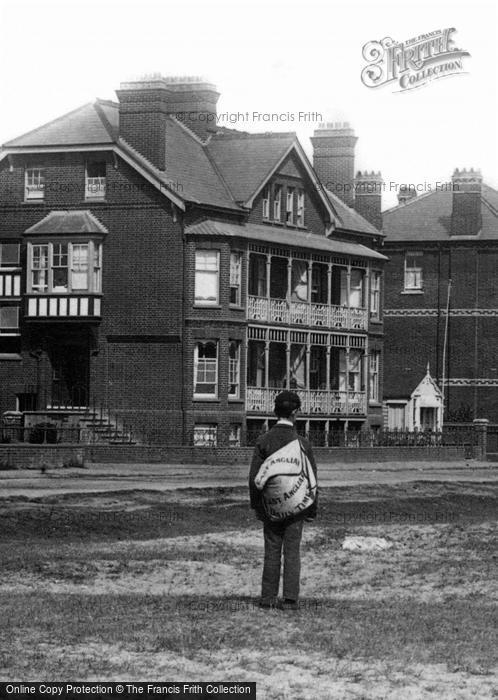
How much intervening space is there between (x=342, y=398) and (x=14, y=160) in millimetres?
14409

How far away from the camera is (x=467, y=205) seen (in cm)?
6341

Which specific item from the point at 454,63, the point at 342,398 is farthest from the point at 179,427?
the point at 454,63

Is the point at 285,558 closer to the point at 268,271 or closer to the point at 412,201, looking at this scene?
the point at 268,271

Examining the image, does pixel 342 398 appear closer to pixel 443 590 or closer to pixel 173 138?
pixel 173 138

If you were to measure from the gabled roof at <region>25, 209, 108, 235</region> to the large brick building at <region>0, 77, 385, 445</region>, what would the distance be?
6 cm

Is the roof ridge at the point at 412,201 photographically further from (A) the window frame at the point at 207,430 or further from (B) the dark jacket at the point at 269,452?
(B) the dark jacket at the point at 269,452

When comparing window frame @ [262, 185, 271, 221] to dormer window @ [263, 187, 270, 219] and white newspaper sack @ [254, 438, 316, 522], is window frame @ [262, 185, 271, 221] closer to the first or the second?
dormer window @ [263, 187, 270, 219]

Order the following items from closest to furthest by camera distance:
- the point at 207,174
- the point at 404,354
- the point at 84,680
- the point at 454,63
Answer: the point at 84,680 → the point at 454,63 → the point at 207,174 → the point at 404,354

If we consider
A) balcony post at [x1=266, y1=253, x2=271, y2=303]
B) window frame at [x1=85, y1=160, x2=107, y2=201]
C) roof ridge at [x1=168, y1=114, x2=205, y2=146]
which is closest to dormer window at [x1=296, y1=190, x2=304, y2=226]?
balcony post at [x1=266, y1=253, x2=271, y2=303]

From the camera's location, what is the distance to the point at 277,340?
51906 millimetres

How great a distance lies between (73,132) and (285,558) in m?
38.2

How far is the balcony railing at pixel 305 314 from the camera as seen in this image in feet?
168

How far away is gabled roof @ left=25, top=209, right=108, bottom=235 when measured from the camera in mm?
48531

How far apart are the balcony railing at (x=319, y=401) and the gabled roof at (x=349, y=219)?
6.20m
